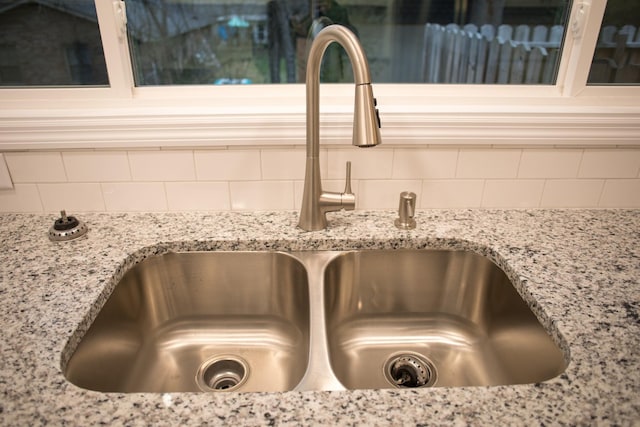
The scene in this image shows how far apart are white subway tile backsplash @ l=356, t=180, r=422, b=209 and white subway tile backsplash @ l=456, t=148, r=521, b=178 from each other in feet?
0.37

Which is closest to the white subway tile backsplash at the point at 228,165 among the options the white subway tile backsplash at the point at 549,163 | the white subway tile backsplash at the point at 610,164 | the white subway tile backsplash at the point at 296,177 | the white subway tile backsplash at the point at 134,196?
the white subway tile backsplash at the point at 296,177

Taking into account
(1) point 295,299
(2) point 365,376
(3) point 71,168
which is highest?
(3) point 71,168

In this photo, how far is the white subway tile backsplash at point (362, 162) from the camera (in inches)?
38.7

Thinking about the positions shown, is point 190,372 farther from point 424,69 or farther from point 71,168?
point 424,69

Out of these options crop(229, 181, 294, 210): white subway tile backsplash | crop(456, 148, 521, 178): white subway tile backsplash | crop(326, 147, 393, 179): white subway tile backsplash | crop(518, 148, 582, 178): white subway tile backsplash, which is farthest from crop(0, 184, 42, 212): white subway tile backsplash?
crop(518, 148, 582, 178): white subway tile backsplash

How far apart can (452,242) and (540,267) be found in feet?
0.58

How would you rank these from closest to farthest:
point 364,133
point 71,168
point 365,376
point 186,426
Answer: point 186,426
point 364,133
point 365,376
point 71,168

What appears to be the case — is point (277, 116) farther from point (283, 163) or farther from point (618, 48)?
point (618, 48)

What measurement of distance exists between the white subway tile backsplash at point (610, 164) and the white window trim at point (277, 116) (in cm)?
3

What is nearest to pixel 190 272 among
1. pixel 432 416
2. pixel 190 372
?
pixel 190 372

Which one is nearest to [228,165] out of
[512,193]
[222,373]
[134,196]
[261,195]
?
[261,195]

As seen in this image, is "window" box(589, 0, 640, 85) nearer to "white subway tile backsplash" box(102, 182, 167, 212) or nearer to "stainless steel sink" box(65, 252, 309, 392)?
"stainless steel sink" box(65, 252, 309, 392)

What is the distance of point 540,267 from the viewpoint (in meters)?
0.80

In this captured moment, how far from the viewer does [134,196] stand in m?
1.01
